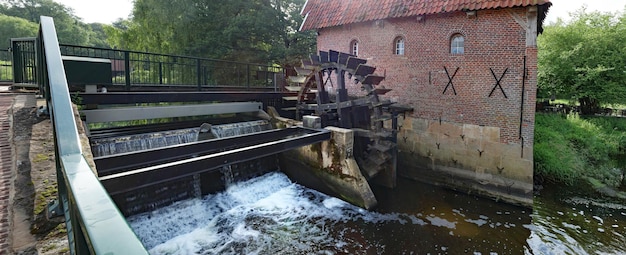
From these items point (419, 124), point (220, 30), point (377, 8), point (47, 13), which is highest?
point (47, 13)

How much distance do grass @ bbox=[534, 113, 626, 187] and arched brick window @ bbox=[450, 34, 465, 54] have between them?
3832 mm

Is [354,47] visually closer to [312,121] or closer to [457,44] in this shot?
[457,44]

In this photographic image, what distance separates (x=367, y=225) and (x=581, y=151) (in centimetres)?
898

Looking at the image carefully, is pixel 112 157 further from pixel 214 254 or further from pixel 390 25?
pixel 390 25

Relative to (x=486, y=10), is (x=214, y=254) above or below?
below

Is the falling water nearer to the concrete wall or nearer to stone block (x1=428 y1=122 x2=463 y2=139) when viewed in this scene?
the concrete wall

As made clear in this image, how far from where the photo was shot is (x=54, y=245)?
148 centimetres

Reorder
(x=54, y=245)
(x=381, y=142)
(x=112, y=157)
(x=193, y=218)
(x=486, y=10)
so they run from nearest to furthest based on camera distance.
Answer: (x=54, y=245) < (x=112, y=157) < (x=193, y=218) < (x=486, y=10) < (x=381, y=142)

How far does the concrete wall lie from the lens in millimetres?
7223

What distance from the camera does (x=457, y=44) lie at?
8242mm

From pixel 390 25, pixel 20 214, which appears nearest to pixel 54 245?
pixel 20 214

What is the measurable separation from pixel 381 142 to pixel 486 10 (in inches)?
149

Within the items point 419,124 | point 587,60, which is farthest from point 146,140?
point 587,60

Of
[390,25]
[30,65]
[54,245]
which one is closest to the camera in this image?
[54,245]
